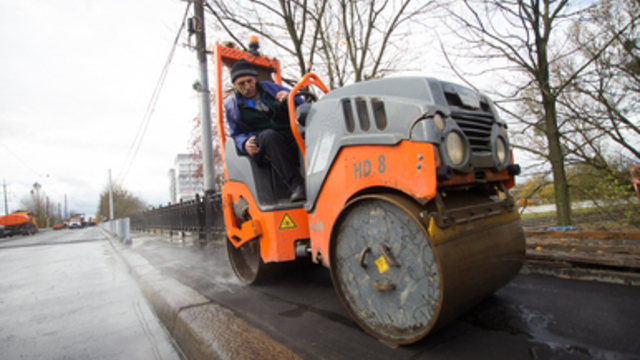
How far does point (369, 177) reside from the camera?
1846mm

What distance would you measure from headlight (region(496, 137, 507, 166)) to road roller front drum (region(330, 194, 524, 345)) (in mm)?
385

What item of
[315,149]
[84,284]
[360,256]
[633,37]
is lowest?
[84,284]

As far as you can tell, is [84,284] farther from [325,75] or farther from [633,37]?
[633,37]

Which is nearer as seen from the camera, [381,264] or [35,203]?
[381,264]

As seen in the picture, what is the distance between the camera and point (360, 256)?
185 centimetres

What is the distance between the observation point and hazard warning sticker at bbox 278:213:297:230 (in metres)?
2.70

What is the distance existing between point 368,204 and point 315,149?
0.64m

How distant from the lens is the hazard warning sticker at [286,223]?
270 centimetres

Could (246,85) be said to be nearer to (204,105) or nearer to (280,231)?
(280,231)

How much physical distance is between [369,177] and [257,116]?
1.71 m

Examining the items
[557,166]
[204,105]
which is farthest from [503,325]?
[204,105]

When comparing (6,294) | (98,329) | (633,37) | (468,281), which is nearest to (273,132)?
(468,281)

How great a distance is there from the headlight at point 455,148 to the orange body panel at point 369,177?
14cm

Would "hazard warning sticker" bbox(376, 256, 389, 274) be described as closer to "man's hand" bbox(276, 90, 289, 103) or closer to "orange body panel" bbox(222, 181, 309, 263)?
"orange body panel" bbox(222, 181, 309, 263)
